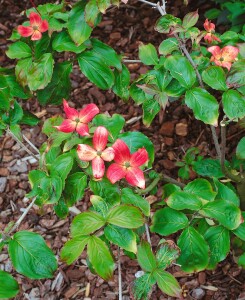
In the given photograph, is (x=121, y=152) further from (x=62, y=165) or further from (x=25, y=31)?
(x=25, y=31)

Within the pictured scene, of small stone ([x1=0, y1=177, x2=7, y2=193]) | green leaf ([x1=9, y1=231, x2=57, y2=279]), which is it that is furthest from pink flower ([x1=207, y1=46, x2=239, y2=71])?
small stone ([x1=0, y1=177, x2=7, y2=193])

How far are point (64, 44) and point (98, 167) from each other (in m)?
0.46

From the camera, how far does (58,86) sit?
1530 millimetres

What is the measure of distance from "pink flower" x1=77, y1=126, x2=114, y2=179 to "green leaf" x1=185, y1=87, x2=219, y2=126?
245mm

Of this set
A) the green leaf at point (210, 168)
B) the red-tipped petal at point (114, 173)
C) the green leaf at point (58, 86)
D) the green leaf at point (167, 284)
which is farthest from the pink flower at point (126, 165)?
the green leaf at point (210, 168)

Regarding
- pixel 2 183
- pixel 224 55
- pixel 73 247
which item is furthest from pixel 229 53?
pixel 2 183

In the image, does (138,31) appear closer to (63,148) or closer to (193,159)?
(193,159)

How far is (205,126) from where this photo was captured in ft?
7.42

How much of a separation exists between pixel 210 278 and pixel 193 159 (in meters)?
0.46

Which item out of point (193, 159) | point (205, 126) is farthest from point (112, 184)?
point (205, 126)

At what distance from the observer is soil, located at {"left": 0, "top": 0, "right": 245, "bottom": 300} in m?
1.91

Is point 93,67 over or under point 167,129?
over

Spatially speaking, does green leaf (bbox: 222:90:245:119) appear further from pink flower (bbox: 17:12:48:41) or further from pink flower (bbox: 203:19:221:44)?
pink flower (bbox: 17:12:48:41)

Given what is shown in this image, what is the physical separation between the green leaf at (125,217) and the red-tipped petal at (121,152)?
114 millimetres
